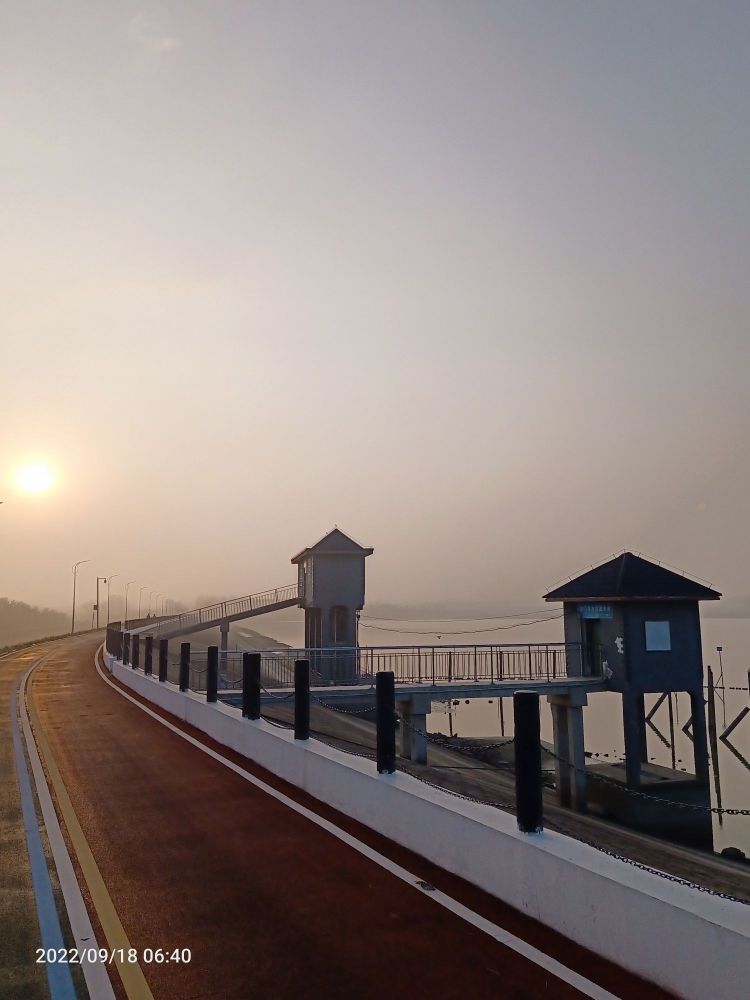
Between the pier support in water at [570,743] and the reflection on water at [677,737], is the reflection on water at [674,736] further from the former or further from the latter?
the pier support in water at [570,743]

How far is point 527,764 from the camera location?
6.33m

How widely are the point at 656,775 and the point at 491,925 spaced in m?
25.1

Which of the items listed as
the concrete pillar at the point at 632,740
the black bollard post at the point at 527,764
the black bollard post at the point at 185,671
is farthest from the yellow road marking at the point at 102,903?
the concrete pillar at the point at 632,740

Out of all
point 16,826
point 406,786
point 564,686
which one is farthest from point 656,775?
point 16,826

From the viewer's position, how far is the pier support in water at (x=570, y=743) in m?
25.6

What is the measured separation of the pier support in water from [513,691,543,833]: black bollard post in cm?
2140

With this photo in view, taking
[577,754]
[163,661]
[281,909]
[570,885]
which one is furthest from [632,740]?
[281,909]

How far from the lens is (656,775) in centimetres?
2750

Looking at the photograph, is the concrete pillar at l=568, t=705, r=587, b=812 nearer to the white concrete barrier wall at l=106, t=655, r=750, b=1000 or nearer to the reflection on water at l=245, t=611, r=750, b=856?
the reflection on water at l=245, t=611, r=750, b=856

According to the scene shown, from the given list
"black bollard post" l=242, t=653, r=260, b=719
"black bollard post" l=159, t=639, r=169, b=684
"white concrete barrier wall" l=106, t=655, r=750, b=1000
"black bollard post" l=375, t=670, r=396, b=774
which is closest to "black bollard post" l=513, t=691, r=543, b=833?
"white concrete barrier wall" l=106, t=655, r=750, b=1000

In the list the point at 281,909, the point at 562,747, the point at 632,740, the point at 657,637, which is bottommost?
the point at 562,747

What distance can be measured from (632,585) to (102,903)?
24.2 metres

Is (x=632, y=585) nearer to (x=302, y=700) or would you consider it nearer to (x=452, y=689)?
(x=452, y=689)

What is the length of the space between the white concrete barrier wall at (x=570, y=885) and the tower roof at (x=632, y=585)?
788 inches
